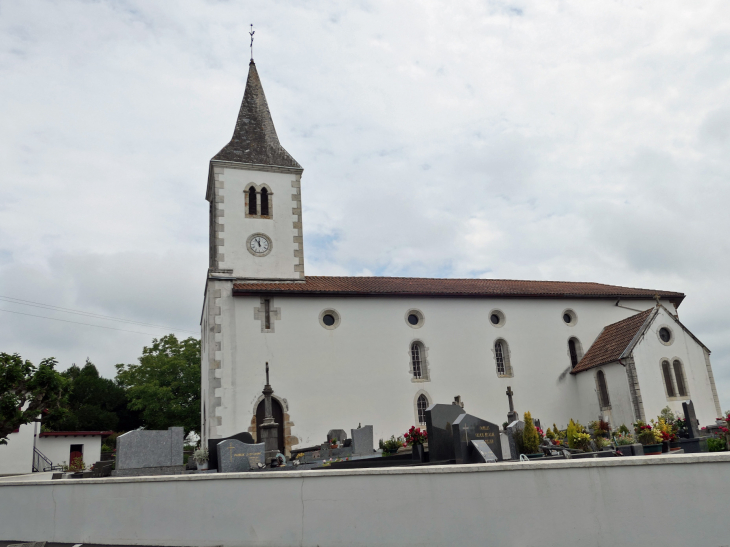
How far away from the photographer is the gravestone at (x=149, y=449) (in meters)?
13.2

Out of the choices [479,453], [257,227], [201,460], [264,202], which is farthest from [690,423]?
[264,202]

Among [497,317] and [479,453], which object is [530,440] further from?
[497,317]

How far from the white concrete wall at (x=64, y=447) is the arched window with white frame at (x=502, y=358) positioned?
23076 millimetres

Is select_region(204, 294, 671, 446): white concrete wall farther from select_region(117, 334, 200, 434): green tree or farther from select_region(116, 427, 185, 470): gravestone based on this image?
select_region(117, 334, 200, 434): green tree

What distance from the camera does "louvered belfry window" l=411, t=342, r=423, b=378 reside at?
22.5 metres

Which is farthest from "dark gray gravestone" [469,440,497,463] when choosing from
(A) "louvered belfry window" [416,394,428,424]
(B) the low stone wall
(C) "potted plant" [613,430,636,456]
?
(A) "louvered belfry window" [416,394,428,424]

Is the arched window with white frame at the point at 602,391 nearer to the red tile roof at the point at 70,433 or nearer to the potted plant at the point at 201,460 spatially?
the potted plant at the point at 201,460

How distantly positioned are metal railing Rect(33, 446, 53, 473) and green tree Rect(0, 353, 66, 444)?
10.1 m

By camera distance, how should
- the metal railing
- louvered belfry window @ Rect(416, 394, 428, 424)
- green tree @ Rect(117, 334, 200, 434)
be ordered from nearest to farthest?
louvered belfry window @ Rect(416, 394, 428, 424) → the metal railing → green tree @ Rect(117, 334, 200, 434)

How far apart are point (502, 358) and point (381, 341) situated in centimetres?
577

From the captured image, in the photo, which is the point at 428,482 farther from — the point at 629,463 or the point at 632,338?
the point at 632,338

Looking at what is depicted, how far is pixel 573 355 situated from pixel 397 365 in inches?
347

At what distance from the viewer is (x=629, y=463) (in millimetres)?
6145

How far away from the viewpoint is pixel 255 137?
25219 millimetres
